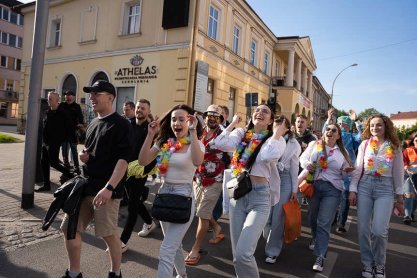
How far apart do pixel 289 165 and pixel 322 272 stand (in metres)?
1.37

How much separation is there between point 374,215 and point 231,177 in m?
1.74

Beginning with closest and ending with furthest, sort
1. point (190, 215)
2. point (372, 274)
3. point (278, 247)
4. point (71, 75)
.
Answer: point (190, 215) → point (372, 274) → point (278, 247) → point (71, 75)

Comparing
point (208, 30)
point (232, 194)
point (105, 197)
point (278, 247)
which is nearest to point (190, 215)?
point (232, 194)

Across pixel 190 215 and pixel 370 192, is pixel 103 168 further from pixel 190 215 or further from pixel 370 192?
pixel 370 192

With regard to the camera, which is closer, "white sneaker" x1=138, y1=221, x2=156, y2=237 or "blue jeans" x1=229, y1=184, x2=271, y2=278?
"blue jeans" x1=229, y1=184, x2=271, y2=278

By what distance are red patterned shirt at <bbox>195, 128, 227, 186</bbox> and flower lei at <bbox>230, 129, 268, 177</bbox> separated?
76 cm

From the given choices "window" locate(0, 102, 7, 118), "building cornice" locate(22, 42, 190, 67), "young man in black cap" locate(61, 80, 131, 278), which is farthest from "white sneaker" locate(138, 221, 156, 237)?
"window" locate(0, 102, 7, 118)

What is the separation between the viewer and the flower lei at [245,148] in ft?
11.4

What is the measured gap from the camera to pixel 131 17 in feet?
56.5

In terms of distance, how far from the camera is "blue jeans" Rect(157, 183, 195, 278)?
2.79 m

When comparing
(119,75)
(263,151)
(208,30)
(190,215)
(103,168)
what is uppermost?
(208,30)

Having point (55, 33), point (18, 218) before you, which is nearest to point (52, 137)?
point (18, 218)

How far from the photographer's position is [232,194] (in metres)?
3.36

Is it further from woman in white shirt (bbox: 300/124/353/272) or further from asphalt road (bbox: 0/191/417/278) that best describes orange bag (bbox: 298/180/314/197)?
asphalt road (bbox: 0/191/417/278)
